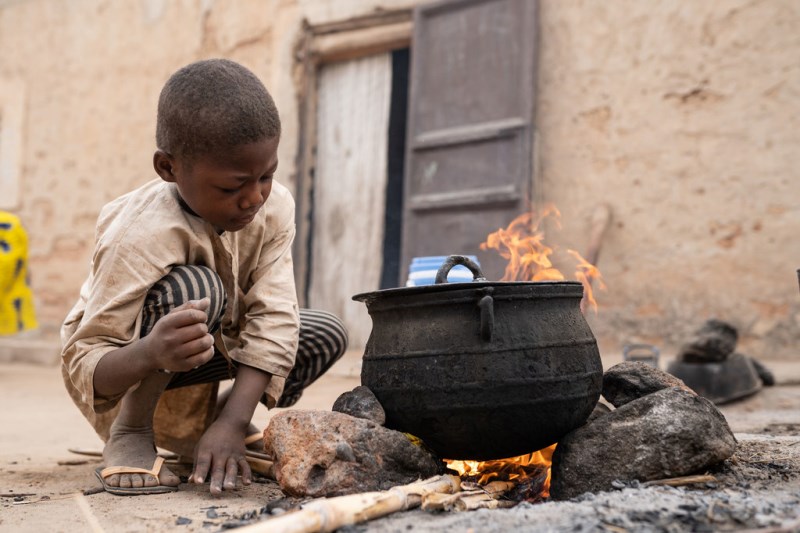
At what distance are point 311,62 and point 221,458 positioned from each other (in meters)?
5.15

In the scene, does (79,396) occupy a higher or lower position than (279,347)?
lower

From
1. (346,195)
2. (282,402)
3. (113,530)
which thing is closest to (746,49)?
(346,195)

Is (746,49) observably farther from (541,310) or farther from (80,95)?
(80,95)

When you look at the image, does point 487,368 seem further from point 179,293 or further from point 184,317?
point 179,293

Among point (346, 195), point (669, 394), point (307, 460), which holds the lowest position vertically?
point (307, 460)

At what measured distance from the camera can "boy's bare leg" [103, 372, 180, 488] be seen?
2.23 metres

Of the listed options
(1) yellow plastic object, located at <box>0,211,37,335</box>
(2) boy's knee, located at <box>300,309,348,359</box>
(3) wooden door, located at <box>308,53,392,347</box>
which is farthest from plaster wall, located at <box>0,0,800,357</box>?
(1) yellow plastic object, located at <box>0,211,37,335</box>

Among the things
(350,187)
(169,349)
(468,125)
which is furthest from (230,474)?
(350,187)

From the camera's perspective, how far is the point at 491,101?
564 cm

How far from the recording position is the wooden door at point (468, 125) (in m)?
5.46

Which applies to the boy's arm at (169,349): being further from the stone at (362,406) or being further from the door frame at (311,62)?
the door frame at (311,62)

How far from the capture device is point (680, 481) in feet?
6.28

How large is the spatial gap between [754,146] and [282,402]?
3523 mm

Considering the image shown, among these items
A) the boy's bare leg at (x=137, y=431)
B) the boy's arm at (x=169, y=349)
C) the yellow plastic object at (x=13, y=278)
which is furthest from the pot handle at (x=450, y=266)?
the yellow plastic object at (x=13, y=278)
